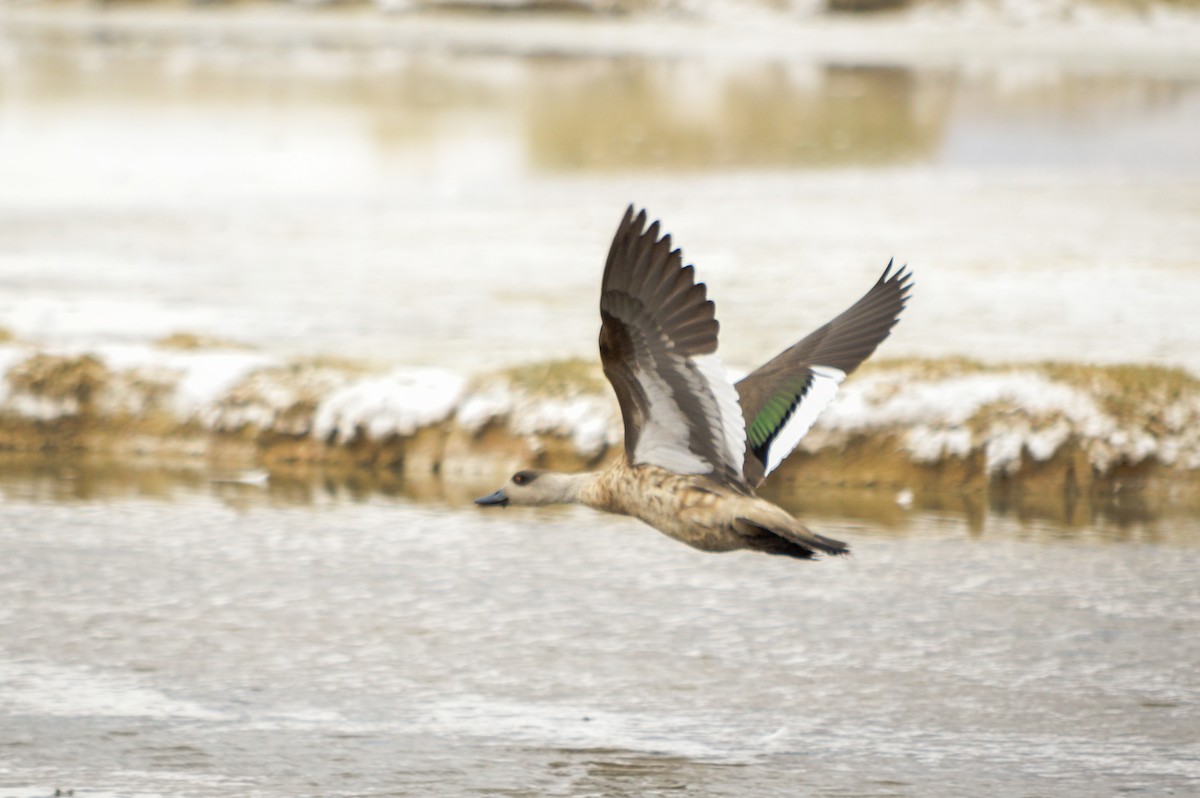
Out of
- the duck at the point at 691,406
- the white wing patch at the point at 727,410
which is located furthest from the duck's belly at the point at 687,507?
the white wing patch at the point at 727,410

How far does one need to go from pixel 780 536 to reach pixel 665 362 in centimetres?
57

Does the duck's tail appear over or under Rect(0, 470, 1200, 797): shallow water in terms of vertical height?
over

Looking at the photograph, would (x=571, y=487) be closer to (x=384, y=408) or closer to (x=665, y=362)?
(x=665, y=362)

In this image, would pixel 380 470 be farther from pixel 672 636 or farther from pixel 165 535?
pixel 672 636

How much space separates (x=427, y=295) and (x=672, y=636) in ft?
16.9

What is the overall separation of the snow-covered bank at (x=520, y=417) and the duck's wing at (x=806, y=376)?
112 inches

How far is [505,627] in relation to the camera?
7.43 metres

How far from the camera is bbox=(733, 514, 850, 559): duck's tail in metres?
5.43

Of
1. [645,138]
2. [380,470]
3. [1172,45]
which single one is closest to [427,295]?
[380,470]

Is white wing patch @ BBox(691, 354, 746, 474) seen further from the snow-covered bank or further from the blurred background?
the snow-covered bank

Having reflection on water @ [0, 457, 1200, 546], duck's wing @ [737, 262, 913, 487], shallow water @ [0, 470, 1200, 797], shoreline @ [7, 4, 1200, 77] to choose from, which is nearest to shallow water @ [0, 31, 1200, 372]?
reflection on water @ [0, 457, 1200, 546]

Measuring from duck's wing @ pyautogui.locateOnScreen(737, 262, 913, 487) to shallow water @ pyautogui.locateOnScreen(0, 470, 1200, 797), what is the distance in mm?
964

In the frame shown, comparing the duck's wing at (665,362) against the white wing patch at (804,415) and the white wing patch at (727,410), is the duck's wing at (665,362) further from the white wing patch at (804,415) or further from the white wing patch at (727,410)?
the white wing patch at (804,415)

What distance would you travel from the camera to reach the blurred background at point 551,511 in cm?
642
